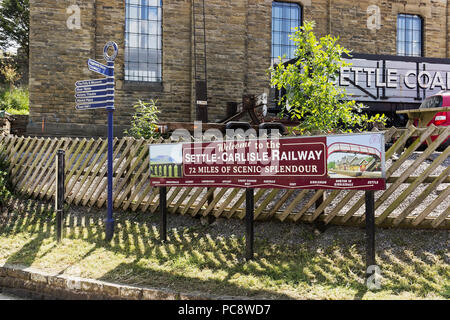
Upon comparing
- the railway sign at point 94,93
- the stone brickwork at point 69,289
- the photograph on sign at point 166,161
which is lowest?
the stone brickwork at point 69,289

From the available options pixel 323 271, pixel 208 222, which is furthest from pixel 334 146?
pixel 208 222

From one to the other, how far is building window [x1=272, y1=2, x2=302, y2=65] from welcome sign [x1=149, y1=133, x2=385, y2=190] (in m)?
11.6

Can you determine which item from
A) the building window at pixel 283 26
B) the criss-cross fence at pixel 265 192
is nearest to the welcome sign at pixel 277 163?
the criss-cross fence at pixel 265 192

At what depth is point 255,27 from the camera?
16156 millimetres

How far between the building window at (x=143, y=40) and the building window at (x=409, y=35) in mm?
10264

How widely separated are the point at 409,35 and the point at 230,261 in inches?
655

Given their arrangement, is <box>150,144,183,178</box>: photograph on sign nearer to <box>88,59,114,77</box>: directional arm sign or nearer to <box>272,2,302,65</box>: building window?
<box>88,59,114,77</box>: directional arm sign

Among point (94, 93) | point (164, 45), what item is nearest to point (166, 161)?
point (94, 93)

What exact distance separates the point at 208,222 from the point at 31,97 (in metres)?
10.5

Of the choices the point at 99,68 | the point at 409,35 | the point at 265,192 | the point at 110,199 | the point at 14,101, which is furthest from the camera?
the point at 14,101

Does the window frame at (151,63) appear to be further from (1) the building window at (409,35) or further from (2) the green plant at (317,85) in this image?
(1) the building window at (409,35)

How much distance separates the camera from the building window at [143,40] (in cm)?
1557

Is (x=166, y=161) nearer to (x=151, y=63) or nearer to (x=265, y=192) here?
(x=265, y=192)

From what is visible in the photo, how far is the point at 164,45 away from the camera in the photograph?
51.2 feet
